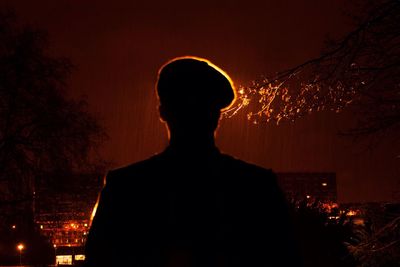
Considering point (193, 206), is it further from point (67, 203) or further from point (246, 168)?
point (67, 203)

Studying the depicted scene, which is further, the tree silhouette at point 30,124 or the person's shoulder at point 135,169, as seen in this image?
the tree silhouette at point 30,124

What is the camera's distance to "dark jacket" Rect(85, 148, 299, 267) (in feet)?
6.45

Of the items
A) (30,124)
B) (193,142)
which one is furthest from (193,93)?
(30,124)

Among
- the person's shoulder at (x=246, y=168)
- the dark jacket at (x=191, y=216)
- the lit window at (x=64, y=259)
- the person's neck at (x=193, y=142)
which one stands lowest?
the lit window at (x=64, y=259)

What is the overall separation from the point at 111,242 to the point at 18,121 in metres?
17.8

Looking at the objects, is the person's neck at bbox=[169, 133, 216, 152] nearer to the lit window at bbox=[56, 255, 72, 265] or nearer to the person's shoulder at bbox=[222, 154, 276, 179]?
the person's shoulder at bbox=[222, 154, 276, 179]

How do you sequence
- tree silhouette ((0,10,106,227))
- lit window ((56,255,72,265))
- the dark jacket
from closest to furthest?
the dark jacket → tree silhouette ((0,10,106,227)) → lit window ((56,255,72,265))

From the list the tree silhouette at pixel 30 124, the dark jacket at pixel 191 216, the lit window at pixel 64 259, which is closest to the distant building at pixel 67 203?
the tree silhouette at pixel 30 124

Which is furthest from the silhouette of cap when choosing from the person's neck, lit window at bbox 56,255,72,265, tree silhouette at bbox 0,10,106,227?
lit window at bbox 56,255,72,265

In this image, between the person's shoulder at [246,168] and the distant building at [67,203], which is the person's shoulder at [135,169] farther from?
the distant building at [67,203]

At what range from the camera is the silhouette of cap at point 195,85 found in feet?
6.72

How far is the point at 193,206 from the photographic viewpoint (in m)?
2.02

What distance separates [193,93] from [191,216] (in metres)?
0.44

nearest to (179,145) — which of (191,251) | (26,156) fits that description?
(191,251)
